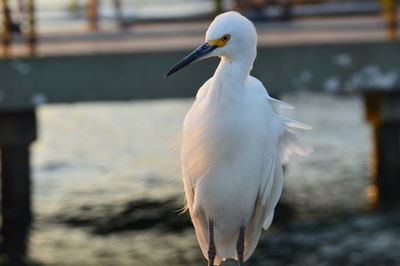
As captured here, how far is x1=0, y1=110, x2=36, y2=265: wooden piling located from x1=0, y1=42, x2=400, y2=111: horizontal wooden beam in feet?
3.63

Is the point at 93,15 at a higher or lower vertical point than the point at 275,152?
lower

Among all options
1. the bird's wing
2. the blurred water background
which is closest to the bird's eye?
the bird's wing

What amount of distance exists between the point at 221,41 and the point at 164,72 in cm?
619

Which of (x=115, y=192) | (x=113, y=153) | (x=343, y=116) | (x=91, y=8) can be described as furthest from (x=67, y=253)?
(x=343, y=116)

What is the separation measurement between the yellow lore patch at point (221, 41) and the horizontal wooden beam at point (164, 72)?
234 inches

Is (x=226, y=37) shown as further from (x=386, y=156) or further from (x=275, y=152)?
(x=386, y=156)

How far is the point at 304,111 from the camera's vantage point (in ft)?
69.2

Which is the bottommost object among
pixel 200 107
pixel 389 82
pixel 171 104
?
pixel 171 104

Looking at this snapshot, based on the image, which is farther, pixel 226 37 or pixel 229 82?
pixel 229 82

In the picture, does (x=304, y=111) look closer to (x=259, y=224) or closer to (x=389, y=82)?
(x=389, y=82)

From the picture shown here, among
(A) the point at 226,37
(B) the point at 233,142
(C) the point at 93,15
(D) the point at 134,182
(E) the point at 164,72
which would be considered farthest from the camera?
(D) the point at 134,182

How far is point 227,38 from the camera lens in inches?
225

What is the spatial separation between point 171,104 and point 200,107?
16382 millimetres

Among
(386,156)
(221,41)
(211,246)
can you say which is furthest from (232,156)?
(386,156)
